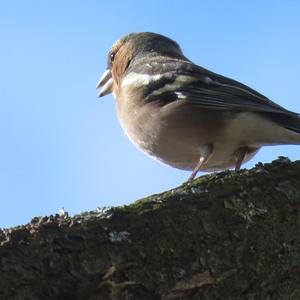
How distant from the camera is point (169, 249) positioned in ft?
7.29

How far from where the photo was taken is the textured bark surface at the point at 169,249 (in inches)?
80.0

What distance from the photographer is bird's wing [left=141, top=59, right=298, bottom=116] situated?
4.84 m

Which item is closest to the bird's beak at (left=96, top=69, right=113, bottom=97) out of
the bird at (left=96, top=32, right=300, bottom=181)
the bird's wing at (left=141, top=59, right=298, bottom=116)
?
the bird at (left=96, top=32, right=300, bottom=181)

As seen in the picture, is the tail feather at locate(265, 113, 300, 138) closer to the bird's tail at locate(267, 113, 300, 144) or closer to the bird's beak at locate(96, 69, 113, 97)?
the bird's tail at locate(267, 113, 300, 144)

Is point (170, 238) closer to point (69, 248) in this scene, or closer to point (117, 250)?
point (117, 250)

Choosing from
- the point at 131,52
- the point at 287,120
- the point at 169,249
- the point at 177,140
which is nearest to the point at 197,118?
the point at 177,140

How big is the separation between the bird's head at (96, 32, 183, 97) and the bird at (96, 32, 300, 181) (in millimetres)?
686

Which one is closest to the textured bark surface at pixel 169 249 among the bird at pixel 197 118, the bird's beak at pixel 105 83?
the bird at pixel 197 118

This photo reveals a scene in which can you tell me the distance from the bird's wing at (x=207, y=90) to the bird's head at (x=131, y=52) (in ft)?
2.84

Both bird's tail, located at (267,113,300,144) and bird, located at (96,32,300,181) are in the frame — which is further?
bird, located at (96,32,300,181)

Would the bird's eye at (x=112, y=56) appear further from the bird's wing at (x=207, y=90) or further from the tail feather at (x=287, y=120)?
the tail feather at (x=287, y=120)

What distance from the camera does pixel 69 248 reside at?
2.09 meters

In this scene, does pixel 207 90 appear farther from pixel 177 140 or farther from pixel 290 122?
pixel 290 122

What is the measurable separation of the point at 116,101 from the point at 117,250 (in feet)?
12.7
